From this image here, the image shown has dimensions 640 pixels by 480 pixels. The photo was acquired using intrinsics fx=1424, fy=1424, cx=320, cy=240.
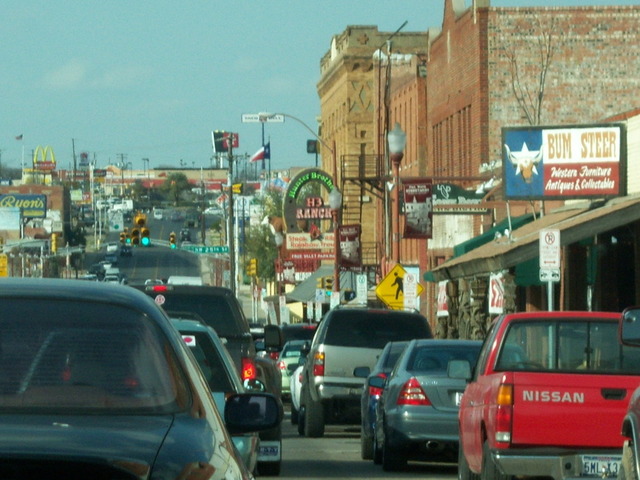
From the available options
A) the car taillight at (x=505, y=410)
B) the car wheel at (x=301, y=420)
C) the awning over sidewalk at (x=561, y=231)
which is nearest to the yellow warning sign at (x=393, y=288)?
the awning over sidewalk at (x=561, y=231)


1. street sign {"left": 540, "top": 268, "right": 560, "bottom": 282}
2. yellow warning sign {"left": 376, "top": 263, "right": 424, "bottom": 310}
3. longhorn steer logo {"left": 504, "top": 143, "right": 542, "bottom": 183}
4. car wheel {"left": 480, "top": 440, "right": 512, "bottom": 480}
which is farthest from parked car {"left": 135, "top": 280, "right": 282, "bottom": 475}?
yellow warning sign {"left": 376, "top": 263, "right": 424, "bottom": 310}

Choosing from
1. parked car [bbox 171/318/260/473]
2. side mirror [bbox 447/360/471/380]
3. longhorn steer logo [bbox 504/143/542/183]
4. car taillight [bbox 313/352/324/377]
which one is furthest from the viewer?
longhorn steer logo [bbox 504/143/542/183]

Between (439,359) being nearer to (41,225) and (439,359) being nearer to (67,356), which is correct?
(67,356)

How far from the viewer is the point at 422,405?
15102 millimetres

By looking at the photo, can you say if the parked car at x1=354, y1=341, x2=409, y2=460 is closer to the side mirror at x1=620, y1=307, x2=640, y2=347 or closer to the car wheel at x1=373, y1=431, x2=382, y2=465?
the car wheel at x1=373, y1=431, x2=382, y2=465

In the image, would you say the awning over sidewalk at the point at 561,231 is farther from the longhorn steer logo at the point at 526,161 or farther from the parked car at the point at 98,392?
the parked car at the point at 98,392

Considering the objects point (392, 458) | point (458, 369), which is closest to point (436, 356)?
point (392, 458)

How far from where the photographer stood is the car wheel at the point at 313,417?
20812 mm

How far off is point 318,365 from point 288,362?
37.2 ft

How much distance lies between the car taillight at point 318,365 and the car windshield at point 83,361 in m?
15.7

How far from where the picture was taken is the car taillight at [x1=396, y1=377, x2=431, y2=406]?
49.5 feet

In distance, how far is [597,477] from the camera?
10094mm

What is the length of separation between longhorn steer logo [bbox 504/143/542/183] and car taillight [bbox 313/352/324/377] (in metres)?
7.80

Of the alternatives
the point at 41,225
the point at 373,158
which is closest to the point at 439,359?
the point at 373,158
